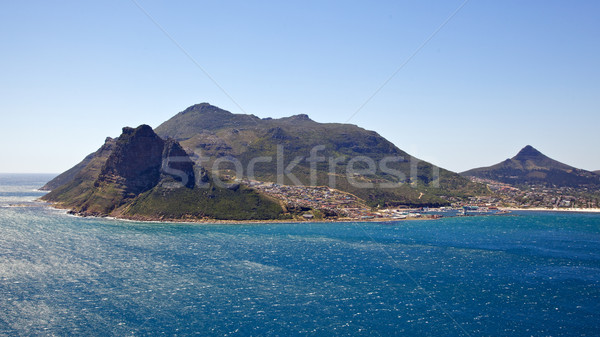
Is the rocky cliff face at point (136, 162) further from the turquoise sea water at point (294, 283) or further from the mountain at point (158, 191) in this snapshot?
the turquoise sea water at point (294, 283)

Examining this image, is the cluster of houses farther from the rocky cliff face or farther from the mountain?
the rocky cliff face

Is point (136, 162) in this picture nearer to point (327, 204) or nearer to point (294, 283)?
point (327, 204)

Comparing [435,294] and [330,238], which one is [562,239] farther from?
[435,294]

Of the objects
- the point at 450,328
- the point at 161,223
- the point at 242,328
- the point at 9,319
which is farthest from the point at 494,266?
the point at 161,223

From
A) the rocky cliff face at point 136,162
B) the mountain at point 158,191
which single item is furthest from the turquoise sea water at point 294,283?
the rocky cliff face at point 136,162

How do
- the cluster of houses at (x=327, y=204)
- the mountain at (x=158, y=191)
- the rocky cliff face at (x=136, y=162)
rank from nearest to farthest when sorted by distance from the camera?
the mountain at (x=158, y=191) → the cluster of houses at (x=327, y=204) → the rocky cliff face at (x=136, y=162)

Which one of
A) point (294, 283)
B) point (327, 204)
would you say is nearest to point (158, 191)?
point (327, 204)

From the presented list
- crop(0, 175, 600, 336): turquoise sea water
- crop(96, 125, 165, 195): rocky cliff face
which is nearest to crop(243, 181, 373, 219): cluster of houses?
crop(0, 175, 600, 336): turquoise sea water
